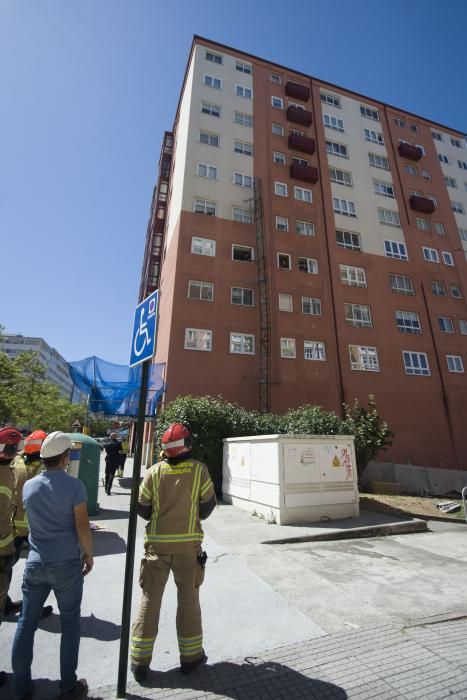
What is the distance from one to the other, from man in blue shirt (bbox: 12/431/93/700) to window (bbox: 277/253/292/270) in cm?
1991

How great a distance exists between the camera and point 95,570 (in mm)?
5207

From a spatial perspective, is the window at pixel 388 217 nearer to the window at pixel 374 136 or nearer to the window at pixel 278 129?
the window at pixel 374 136

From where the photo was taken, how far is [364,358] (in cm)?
2123

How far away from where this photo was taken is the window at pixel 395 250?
24578 millimetres

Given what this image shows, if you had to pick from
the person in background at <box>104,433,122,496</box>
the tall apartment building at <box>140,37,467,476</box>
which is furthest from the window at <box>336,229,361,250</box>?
the person in background at <box>104,433,122,496</box>

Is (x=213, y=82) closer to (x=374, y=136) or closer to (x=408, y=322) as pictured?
(x=374, y=136)

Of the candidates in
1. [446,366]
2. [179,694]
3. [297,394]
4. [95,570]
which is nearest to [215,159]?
[297,394]

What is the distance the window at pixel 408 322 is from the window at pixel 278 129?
15085mm

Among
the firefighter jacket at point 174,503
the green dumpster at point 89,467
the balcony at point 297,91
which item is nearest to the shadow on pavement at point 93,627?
the firefighter jacket at point 174,503

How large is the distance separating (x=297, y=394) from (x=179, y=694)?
1697 centimetres

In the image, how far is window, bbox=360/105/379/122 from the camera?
29.3 meters

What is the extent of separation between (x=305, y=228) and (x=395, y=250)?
703 centimetres

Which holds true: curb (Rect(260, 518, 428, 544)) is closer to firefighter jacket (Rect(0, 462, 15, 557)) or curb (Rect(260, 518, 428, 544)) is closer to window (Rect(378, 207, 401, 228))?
firefighter jacket (Rect(0, 462, 15, 557))

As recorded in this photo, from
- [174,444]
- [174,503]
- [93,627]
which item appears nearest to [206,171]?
[174,444]
